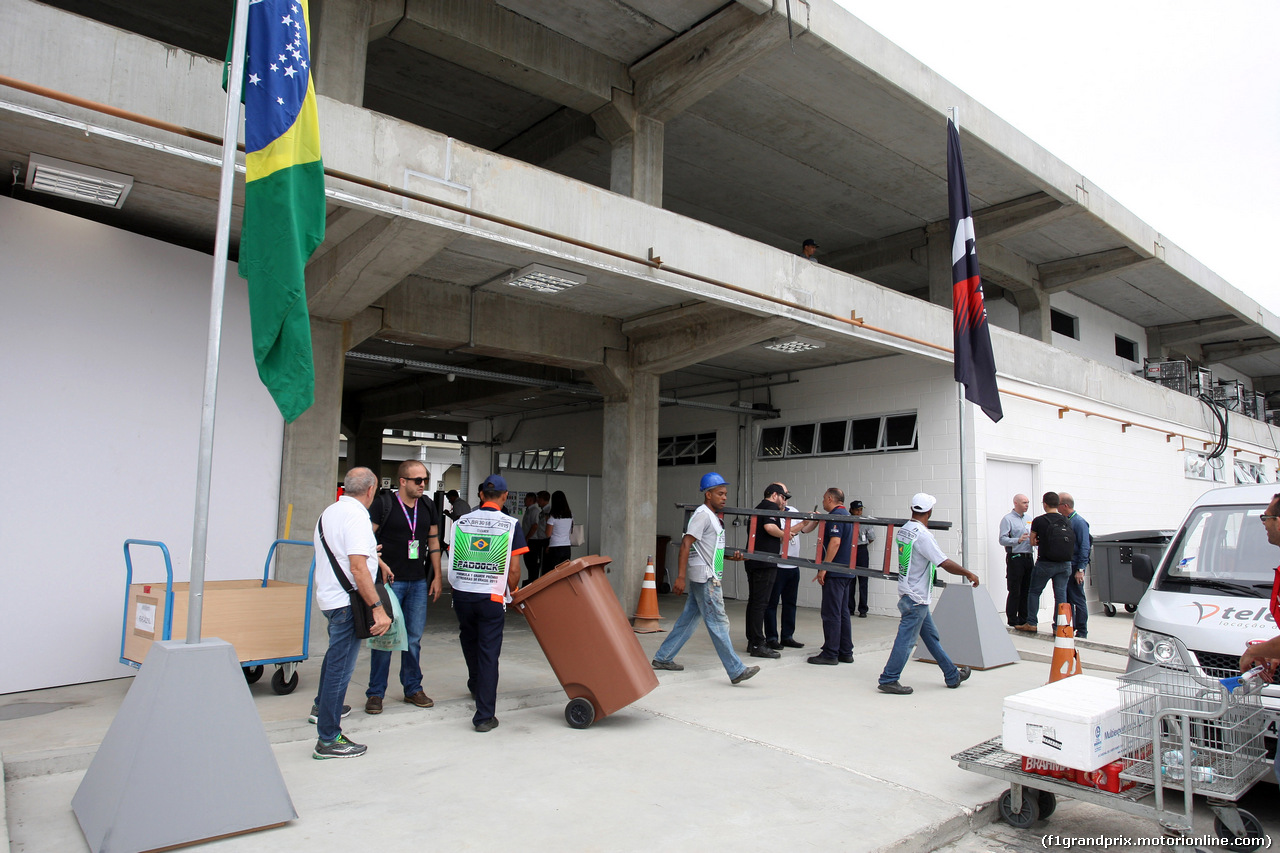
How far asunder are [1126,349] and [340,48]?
21436 mm

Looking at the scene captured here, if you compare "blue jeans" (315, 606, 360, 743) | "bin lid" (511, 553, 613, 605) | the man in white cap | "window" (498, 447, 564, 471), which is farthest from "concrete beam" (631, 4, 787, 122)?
"window" (498, 447, 564, 471)

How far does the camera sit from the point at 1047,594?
493 inches

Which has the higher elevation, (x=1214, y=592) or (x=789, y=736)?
(x=1214, y=592)

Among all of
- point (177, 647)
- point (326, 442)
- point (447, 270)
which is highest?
point (447, 270)

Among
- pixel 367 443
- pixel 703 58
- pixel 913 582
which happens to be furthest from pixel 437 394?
pixel 913 582

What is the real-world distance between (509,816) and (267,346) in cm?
272

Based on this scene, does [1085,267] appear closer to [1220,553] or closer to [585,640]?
[1220,553]

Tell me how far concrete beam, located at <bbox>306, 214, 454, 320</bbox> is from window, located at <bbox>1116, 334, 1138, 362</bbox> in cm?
2024

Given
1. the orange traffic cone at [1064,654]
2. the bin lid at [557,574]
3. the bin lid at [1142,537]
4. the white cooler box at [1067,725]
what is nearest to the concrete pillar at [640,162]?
the bin lid at [557,574]

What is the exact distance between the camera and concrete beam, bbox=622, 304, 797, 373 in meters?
9.96

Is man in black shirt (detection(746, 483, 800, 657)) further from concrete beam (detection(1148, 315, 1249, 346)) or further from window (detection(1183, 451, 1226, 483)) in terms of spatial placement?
concrete beam (detection(1148, 315, 1249, 346))

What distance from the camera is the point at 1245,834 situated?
370 cm

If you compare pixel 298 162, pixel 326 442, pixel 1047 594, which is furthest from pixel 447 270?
pixel 1047 594

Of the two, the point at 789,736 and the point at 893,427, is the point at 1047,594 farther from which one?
the point at 789,736
